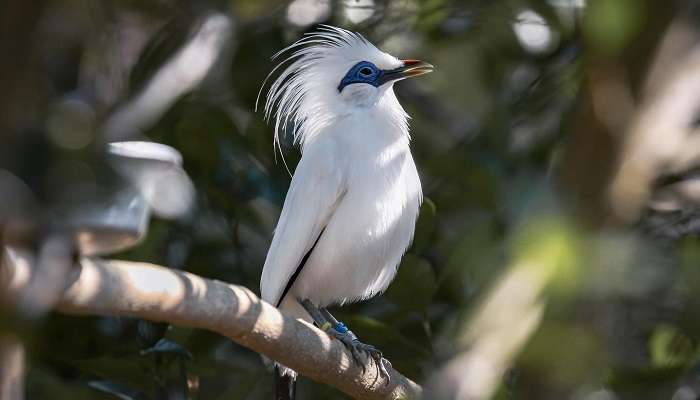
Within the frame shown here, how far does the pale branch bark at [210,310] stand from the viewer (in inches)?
61.2

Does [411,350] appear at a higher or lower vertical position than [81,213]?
lower

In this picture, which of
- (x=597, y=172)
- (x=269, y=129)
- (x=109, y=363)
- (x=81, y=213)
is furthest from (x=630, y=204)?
(x=269, y=129)

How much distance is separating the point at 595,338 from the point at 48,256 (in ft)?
1.39

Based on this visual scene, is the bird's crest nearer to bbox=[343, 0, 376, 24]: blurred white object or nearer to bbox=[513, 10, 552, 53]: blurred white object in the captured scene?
bbox=[343, 0, 376, 24]: blurred white object

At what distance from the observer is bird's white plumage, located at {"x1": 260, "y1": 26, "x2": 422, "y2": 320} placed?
3748 millimetres

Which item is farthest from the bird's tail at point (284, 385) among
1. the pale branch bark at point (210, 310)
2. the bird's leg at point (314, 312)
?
the pale branch bark at point (210, 310)

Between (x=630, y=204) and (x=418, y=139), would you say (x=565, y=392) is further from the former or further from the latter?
(x=418, y=139)

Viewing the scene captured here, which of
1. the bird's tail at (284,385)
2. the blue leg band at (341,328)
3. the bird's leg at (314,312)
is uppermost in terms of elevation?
the blue leg band at (341,328)

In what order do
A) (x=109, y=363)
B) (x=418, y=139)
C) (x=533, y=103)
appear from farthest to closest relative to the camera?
(x=418, y=139) < (x=533, y=103) < (x=109, y=363)

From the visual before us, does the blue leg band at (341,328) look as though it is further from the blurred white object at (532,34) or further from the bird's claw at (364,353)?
the blurred white object at (532,34)

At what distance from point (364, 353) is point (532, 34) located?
1.81 meters

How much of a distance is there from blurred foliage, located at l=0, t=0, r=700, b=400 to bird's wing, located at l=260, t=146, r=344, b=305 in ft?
0.94

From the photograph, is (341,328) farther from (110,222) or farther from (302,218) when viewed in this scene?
Result: (110,222)

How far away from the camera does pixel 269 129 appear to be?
430 cm
